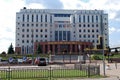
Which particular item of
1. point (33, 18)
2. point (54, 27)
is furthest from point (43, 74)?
point (33, 18)

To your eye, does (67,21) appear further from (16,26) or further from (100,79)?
(100,79)

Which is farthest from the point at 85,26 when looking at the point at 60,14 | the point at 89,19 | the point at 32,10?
the point at 32,10

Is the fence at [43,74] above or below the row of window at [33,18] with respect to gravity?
below

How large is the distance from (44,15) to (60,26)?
10.2 metres

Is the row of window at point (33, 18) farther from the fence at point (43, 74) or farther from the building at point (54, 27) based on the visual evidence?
the fence at point (43, 74)

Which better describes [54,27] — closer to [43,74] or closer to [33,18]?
[33,18]

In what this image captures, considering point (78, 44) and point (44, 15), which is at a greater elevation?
point (44, 15)

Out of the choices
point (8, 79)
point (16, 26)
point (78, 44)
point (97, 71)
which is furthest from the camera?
point (16, 26)

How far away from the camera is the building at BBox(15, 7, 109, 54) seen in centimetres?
14912

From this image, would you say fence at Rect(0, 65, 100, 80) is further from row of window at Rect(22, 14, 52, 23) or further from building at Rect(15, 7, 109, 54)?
row of window at Rect(22, 14, 52, 23)

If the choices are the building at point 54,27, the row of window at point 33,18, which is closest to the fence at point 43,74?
the building at point 54,27

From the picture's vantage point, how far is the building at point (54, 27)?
14912 cm

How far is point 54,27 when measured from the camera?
503 feet

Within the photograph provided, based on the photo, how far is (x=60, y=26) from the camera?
504ft
